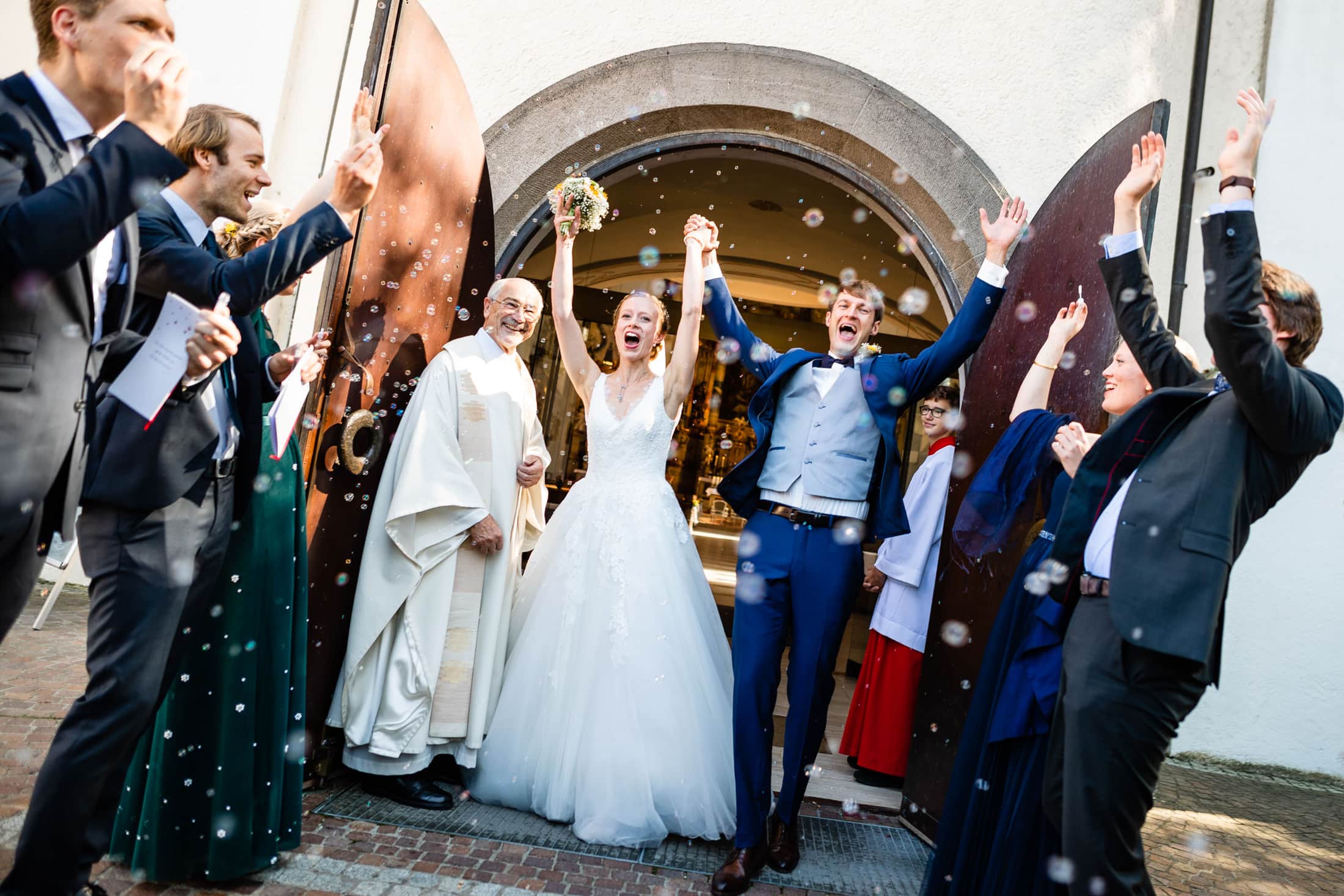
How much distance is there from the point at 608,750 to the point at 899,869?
1.25 m

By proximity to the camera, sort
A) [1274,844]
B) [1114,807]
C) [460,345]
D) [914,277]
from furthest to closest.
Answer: [914,277] < [1274,844] < [460,345] < [1114,807]

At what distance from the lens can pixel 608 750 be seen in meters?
3.40

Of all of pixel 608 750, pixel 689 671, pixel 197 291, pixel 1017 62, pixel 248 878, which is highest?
pixel 1017 62

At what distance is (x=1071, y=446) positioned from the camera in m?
2.74

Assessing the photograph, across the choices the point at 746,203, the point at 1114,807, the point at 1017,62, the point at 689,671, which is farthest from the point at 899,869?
the point at 746,203

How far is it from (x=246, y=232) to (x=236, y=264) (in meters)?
0.78

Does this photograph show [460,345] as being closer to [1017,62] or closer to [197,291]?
[197,291]

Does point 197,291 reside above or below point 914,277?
below

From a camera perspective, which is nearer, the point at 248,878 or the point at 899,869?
the point at 248,878

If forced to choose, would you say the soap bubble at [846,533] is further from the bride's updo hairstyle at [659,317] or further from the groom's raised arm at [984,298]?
the bride's updo hairstyle at [659,317]

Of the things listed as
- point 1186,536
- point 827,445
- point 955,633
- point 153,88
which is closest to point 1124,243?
point 1186,536

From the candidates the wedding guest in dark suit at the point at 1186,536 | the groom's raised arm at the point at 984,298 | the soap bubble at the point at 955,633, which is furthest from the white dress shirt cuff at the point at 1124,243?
the soap bubble at the point at 955,633

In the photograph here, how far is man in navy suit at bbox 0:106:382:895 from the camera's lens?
83.4 inches

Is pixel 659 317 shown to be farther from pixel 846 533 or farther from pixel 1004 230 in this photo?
pixel 1004 230
